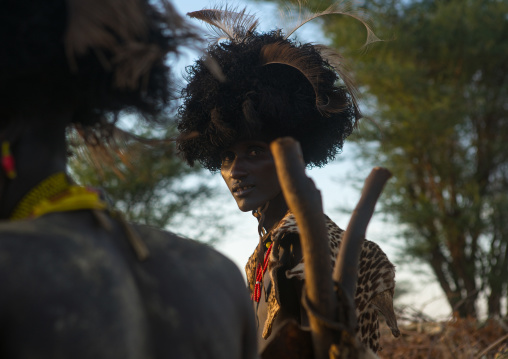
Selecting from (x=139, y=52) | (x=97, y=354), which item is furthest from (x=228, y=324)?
(x=139, y=52)

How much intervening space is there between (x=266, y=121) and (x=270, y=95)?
15cm

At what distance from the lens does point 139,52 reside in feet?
5.73

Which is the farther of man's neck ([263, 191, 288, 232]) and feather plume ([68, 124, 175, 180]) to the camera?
man's neck ([263, 191, 288, 232])

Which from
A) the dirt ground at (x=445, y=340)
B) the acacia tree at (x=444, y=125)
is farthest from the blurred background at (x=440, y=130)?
the dirt ground at (x=445, y=340)

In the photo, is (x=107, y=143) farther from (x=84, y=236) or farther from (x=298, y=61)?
(x=298, y=61)

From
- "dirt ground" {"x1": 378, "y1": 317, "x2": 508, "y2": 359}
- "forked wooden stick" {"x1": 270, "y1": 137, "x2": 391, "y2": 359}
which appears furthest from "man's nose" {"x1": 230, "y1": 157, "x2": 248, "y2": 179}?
"dirt ground" {"x1": 378, "y1": 317, "x2": 508, "y2": 359}

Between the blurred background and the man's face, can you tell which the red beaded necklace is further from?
the blurred background

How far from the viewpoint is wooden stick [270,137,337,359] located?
199 cm

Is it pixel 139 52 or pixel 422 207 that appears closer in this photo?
pixel 139 52

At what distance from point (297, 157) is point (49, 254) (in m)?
0.85

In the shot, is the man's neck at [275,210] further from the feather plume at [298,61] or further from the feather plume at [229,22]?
the feather plume at [229,22]

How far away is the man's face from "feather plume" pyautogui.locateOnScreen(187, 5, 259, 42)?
85cm

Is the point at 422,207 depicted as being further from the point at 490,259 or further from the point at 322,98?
the point at 322,98

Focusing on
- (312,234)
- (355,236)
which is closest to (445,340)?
(355,236)
